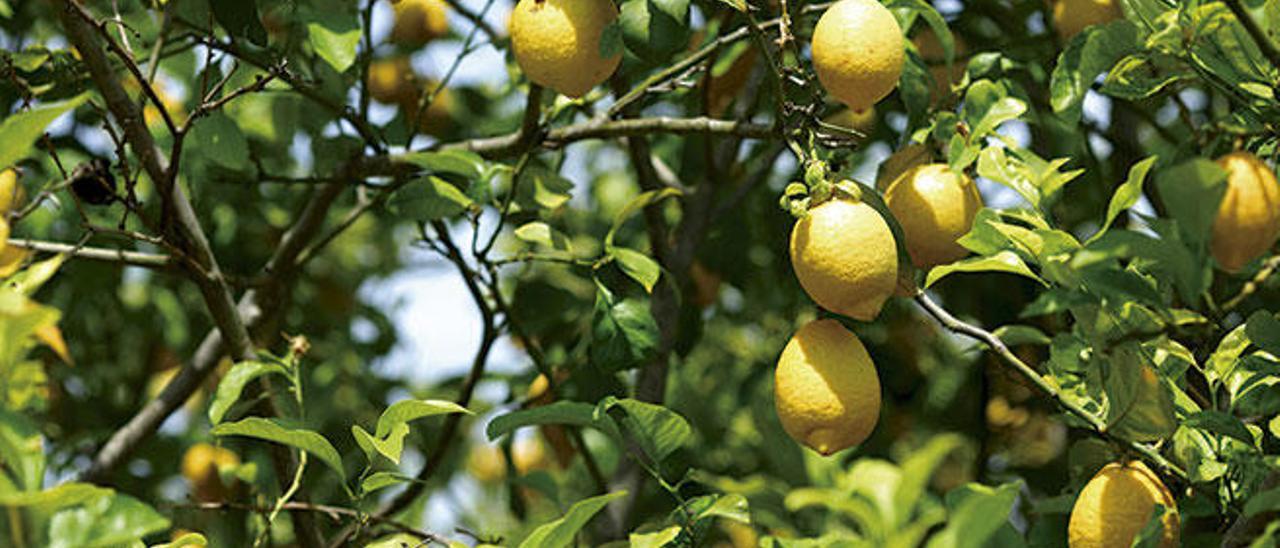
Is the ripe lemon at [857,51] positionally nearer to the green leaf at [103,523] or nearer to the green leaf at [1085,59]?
the green leaf at [1085,59]

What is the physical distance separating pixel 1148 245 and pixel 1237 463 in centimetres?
27

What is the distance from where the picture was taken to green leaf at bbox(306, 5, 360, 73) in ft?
4.32

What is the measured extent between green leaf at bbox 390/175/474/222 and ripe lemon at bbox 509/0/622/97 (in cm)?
21

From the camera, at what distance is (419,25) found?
6.51 ft

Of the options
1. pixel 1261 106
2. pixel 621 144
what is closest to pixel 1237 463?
pixel 1261 106

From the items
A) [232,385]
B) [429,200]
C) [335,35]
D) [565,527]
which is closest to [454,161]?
[429,200]

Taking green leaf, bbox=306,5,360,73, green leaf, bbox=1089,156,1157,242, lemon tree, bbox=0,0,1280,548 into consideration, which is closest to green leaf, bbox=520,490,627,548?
lemon tree, bbox=0,0,1280,548

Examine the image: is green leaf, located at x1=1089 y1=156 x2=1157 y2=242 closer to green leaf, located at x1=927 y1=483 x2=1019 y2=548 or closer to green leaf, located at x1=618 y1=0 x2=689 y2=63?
green leaf, located at x1=927 y1=483 x2=1019 y2=548

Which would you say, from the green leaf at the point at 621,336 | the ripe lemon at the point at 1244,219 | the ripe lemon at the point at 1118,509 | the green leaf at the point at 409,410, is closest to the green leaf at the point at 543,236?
the green leaf at the point at 621,336

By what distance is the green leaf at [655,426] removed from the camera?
1.05m

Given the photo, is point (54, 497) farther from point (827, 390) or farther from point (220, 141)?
point (220, 141)

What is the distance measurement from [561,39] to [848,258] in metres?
0.32

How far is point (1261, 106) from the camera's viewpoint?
99cm

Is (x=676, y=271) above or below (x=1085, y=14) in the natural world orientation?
below
